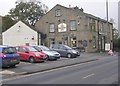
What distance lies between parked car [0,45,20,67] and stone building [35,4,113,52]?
3276cm

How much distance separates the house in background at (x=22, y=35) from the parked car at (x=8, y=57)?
114 ft

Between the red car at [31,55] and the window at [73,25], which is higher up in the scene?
the window at [73,25]

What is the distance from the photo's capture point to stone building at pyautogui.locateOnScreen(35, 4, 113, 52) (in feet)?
182

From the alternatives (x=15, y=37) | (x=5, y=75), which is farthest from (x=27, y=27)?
(x=5, y=75)

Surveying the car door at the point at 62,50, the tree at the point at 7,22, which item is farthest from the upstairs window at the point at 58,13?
the tree at the point at 7,22

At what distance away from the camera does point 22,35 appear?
194ft

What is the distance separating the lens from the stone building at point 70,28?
182ft

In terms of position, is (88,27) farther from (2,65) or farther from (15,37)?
(2,65)

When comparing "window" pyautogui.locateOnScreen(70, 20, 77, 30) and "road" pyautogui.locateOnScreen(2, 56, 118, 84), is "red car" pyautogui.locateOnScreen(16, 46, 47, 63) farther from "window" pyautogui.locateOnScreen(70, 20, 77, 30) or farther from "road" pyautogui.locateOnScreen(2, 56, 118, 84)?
"window" pyautogui.locateOnScreen(70, 20, 77, 30)

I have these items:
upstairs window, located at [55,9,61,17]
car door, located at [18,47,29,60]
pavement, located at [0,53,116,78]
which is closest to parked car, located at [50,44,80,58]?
pavement, located at [0,53,116,78]

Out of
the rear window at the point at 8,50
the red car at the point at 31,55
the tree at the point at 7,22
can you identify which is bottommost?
the red car at the point at 31,55

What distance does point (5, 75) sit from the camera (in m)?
18.6

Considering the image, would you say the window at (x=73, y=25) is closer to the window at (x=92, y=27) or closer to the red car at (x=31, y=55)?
the window at (x=92, y=27)

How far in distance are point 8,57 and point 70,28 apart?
35.2 m
